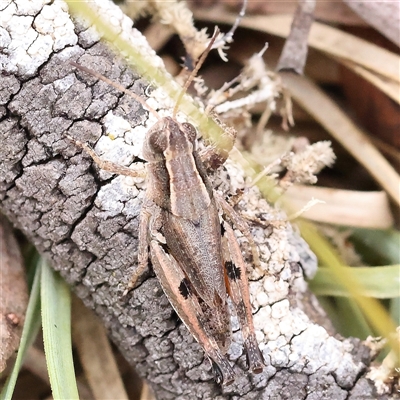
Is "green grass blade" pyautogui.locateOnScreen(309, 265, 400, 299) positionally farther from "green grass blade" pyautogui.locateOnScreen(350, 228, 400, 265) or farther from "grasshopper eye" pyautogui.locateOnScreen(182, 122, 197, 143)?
"grasshopper eye" pyautogui.locateOnScreen(182, 122, 197, 143)

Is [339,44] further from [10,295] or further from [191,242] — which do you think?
[10,295]

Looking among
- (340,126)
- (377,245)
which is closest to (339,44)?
(340,126)

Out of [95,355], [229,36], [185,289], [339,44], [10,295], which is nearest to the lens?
[185,289]

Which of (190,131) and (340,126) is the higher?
(340,126)

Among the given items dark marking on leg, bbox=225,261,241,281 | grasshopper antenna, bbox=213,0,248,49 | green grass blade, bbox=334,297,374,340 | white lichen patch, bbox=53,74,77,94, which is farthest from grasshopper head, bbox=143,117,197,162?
green grass blade, bbox=334,297,374,340

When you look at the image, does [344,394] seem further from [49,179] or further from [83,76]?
[83,76]

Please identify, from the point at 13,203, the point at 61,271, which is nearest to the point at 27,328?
the point at 61,271

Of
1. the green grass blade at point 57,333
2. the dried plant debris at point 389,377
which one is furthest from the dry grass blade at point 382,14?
the green grass blade at point 57,333
